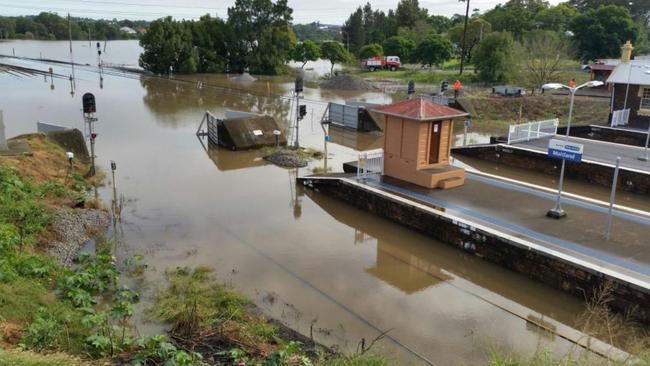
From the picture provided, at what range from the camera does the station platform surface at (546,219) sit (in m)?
10.2

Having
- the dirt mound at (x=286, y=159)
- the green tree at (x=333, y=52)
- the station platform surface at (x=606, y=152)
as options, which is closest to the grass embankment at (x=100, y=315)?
the dirt mound at (x=286, y=159)

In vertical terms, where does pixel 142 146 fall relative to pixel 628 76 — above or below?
below

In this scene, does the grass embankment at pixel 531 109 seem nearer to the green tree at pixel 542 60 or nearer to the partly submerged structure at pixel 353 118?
the green tree at pixel 542 60

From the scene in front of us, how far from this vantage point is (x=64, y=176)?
15.4 metres

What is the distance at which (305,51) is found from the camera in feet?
219

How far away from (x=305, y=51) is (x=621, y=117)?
155 ft

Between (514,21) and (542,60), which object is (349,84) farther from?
(514,21)

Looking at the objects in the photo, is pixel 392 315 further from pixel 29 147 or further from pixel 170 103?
pixel 170 103

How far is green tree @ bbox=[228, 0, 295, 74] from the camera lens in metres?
55.8

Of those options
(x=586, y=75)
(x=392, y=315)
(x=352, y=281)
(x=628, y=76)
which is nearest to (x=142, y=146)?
(x=352, y=281)

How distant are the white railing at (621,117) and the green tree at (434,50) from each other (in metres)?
32.1

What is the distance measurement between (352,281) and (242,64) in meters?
51.1

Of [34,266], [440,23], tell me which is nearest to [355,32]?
[440,23]

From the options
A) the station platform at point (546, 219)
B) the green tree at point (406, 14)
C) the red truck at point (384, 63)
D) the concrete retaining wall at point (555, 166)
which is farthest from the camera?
the green tree at point (406, 14)
